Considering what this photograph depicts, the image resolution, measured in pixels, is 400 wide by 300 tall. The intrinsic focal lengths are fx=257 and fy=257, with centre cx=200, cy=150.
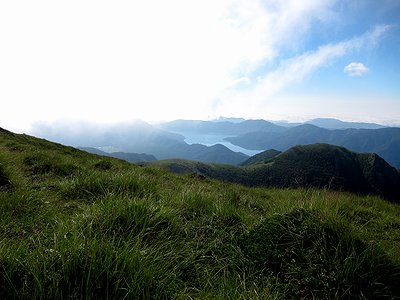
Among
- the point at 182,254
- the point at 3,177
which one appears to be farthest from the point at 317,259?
the point at 3,177

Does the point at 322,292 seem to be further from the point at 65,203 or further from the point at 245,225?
the point at 65,203

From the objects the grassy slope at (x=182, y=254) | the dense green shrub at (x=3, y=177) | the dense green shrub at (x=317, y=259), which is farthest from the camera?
the dense green shrub at (x=3, y=177)

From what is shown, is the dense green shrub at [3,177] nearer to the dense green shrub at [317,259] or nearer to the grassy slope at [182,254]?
the grassy slope at [182,254]

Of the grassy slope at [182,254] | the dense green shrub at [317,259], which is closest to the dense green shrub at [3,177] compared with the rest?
the grassy slope at [182,254]

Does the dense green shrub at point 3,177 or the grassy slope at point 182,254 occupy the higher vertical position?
the dense green shrub at point 3,177

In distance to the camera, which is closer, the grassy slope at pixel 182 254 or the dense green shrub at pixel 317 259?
the grassy slope at pixel 182 254

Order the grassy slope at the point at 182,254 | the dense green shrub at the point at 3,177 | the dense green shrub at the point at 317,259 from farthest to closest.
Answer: the dense green shrub at the point at 3,177 < the dense green shrub at the point at 317,259 < the grassy slope at the point at 182,254

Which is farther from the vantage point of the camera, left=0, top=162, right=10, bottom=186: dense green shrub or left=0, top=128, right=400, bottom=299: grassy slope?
left=0, top=162, right=10, bottom=186: dense green shrub

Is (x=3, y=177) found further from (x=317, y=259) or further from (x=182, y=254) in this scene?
(x=317, y=259)

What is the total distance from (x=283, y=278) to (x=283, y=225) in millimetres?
1036

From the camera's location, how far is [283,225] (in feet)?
15.0

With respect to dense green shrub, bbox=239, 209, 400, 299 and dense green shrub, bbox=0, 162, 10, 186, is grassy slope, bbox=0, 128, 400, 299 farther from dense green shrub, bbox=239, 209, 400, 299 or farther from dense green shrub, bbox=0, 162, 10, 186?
dense green shrub, bbox=0, 162, 10, 186

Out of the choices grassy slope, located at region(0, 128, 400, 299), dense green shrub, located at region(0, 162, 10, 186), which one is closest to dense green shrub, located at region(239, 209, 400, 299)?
grassy slope, located at region(0, 128, 400, 299)

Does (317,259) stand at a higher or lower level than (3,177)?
lower
